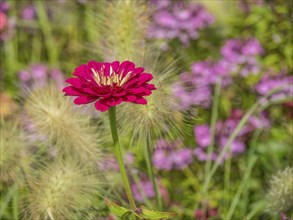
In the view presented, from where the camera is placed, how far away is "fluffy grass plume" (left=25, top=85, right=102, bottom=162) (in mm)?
1739

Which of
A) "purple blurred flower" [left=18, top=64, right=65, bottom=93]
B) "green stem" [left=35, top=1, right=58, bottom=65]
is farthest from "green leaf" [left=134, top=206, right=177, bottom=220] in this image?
"green stem" [left=35, top=1, right=58, bottom=65]

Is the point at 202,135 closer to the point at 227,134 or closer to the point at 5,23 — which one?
the point at 227,134

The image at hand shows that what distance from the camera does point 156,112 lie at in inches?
59.2

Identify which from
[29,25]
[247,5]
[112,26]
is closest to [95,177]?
[112,26]

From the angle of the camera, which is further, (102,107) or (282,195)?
(282,195)

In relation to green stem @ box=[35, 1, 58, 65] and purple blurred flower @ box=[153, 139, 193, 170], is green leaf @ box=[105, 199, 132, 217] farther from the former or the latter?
green stem @ box=[35, 1, 58, 65]

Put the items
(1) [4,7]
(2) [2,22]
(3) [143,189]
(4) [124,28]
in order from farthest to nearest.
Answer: (1) [4,7] → (2) [2,22] → (3) [143,189] → (4) [124,28]

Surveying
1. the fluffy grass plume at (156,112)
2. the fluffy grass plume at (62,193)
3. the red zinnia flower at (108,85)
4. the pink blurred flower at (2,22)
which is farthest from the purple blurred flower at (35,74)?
the red zinnia flower at (108,85)

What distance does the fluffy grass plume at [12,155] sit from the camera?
71.3 inches

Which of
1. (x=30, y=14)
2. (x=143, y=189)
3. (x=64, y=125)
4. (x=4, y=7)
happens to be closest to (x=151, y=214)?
(x=64, y=125)

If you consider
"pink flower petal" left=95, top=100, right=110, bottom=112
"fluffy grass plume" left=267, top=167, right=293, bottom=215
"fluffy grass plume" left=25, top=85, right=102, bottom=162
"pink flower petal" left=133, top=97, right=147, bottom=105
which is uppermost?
"pink flower petal" left=133, top=97, right=147, bottom=105

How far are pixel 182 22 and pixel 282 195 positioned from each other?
121 cm

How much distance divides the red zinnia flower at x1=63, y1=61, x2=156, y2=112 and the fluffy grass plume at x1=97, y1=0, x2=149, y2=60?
0.45 meters

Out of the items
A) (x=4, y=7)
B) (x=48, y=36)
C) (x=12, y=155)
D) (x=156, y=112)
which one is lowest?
(x=12, y=155)
